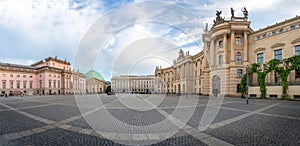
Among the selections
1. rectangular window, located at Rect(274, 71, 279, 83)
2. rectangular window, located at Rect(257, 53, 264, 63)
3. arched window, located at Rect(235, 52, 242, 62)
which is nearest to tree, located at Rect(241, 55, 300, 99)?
rectangular window, located at Rect(274, 71, 279, 83)

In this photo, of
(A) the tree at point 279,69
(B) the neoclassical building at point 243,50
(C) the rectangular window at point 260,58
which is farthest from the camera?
(C) the rectangular window at point 260,58

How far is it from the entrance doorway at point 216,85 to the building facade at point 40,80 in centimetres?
4806

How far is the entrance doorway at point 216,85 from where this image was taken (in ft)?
122

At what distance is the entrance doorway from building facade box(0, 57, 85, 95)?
1892 inches

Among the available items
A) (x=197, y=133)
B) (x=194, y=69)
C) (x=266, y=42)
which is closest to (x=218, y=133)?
(x=197, y=133)

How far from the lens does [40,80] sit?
251ft

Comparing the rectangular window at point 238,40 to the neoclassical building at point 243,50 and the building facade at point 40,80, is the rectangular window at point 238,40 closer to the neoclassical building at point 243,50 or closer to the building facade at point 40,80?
the neoclassical building at point 243,50

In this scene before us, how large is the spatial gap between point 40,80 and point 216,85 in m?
78.1

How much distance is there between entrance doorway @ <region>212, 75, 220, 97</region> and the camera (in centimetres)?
3723

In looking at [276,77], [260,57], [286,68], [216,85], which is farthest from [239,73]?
[286,68]

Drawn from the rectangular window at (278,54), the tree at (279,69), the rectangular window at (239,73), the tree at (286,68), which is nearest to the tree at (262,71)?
the tree at (279,69)

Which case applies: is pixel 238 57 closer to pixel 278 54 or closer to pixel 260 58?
pixel 260 58

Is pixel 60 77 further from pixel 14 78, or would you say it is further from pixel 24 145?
pixel 24 145

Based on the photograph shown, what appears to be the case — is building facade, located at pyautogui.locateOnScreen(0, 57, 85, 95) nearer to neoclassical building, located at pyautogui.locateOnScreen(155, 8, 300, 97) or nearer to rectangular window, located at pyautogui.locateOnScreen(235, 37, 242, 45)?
neoclassical building, located at pyautogui.locateOnScreen(155, 8, 300, 97)
